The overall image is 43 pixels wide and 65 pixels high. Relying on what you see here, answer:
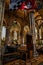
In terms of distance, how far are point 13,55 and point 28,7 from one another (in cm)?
428

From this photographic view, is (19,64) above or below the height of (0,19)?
below

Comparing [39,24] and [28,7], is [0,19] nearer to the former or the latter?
[28,7]

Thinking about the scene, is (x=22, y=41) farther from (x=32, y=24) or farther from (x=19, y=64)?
(x=19, y=64)

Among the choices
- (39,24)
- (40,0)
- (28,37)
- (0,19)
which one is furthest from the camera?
(39,24)

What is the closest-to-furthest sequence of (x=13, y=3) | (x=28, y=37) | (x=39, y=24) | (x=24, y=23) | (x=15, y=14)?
(x=13, y=3) → (x=28, y=37) → (x=15, y=14) → (x=24, y=23) → (x=39, y=24)

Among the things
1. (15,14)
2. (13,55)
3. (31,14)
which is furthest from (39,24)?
(13,55)

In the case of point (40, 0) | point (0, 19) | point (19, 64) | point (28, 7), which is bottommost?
point (19, 64)

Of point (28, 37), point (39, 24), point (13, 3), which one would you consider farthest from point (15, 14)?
point (13, 3)

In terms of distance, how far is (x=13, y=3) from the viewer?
950 cm

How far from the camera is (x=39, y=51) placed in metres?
14.5

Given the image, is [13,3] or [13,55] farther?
[13,55]

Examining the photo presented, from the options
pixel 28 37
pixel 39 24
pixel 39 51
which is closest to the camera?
pixel 28 37

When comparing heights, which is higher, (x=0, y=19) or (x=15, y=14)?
(x=15, y=14)

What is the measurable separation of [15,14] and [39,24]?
6626 millimetres
